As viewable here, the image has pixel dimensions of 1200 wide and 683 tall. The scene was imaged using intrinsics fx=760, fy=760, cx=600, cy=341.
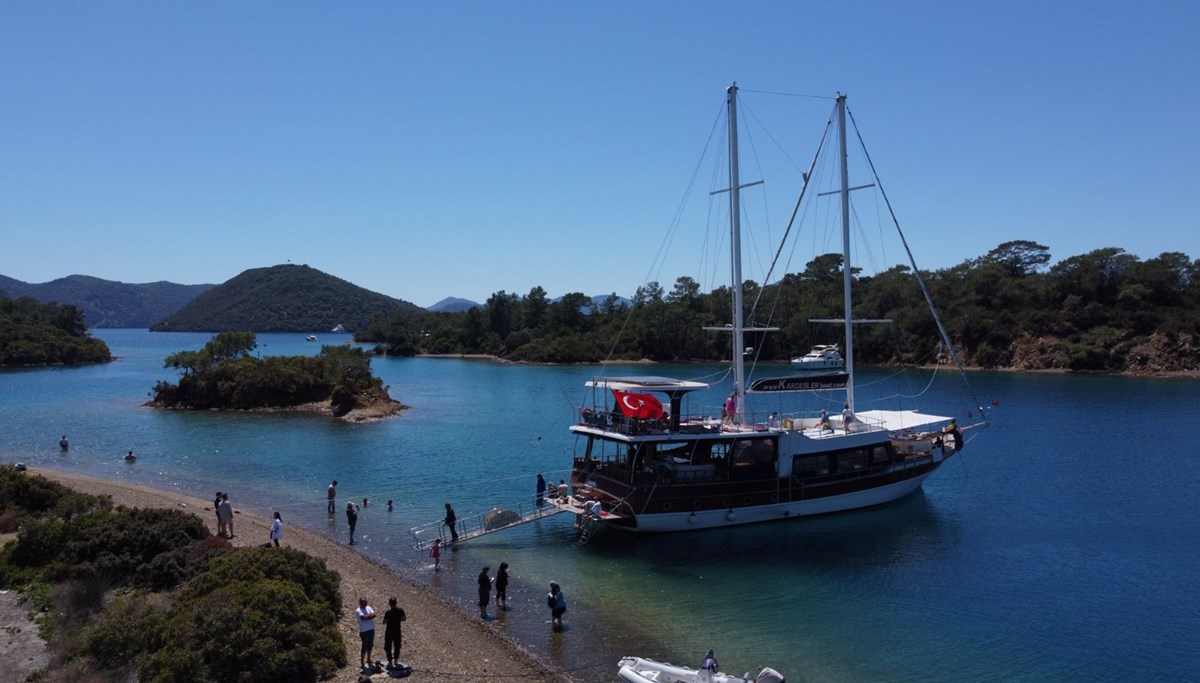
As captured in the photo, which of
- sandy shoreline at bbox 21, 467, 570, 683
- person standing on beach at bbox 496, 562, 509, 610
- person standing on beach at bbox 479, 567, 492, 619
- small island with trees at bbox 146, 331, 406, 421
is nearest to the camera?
sandy shoreline at bbox 21, 467, 570, 683

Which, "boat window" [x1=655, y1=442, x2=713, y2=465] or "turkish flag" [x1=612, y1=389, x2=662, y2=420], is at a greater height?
"turkish flag" [x1=612, y1=389, x2=662, y2=420]

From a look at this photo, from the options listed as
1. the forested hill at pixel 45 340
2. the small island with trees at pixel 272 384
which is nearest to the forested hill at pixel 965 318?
the small island with trees at pixel 272 384

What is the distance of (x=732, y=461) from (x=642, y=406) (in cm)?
457

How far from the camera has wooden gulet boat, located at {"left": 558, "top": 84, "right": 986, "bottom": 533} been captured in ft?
90.1

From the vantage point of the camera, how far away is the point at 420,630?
61.2ft

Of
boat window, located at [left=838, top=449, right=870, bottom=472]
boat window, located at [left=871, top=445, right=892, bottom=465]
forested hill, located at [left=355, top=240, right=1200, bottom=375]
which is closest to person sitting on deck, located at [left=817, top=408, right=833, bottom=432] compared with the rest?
boat window, located at [left=838, top=449, right=870, bottom=472]

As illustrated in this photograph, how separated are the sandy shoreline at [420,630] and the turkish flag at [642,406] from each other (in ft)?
30.8

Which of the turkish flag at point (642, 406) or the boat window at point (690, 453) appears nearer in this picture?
the turkish flag at point (642, 406)

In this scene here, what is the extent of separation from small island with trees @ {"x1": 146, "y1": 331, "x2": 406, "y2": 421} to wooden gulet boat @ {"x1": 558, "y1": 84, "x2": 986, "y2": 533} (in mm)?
40370

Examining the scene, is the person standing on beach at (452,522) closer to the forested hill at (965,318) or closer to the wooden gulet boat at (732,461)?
the wooden gulet boat at (732,461)

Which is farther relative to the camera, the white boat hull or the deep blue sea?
the deep blue sea

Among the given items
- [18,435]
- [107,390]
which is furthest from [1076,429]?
[107,390]

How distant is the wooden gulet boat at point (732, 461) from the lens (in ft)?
90.1

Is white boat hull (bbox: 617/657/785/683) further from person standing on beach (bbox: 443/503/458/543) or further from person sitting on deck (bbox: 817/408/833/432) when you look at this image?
person sitting on deck (bbox: 817/408/833/432)
